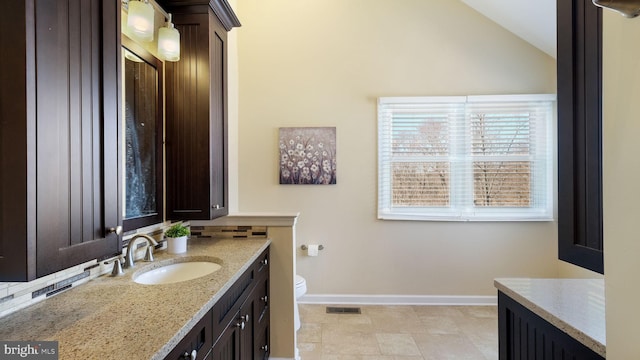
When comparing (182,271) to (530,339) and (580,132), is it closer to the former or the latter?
(530,339)

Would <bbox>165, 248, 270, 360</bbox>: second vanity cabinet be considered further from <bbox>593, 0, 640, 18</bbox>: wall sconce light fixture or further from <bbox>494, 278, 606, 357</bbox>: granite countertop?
<bbox>593, 0, 640, 18</bbox>: wall sconce light fixture

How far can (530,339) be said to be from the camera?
44.4 inches

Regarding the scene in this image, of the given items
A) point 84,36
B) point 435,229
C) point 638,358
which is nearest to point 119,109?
point 84,36

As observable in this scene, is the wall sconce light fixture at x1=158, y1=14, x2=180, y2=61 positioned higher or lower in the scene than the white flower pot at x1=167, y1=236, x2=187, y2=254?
higher

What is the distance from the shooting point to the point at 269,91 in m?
3.08

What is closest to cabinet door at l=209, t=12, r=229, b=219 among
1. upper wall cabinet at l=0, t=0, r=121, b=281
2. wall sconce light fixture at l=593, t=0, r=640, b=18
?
upper wall cabinet at l=0, t=0, r=121, b=281

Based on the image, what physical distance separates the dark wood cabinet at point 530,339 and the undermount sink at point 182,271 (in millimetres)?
1404

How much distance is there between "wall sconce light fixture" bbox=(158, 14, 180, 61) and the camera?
1648mm

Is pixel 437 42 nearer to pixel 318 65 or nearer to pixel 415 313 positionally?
pixel 318 65

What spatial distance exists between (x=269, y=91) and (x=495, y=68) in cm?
239

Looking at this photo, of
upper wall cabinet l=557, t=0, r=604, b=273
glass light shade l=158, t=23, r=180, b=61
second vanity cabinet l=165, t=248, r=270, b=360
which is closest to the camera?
upper wall cabinet l=557, t=0, r=604, b=273

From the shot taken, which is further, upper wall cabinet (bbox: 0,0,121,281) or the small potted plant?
the small potted plant

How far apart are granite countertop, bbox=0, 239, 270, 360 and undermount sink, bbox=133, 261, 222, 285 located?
0.17m

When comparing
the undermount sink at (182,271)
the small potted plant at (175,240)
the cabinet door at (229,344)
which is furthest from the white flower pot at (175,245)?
the cabinet door at (229,344)
